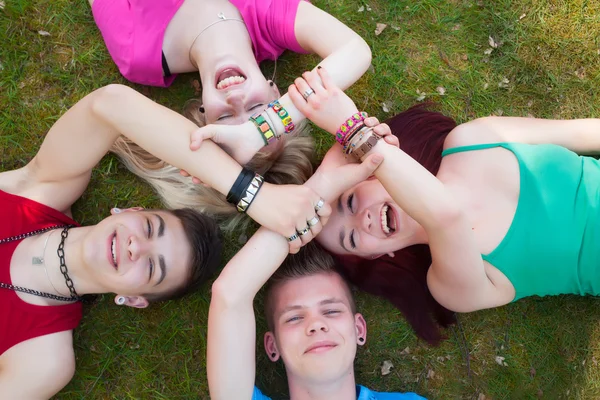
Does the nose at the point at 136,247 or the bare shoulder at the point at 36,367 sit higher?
the nose at the point at 136,247

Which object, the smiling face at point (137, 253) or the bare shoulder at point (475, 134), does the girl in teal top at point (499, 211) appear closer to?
the bare shoulder at point (475, 134)

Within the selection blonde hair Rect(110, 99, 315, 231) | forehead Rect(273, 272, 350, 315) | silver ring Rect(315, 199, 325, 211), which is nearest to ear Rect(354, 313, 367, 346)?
forehead Rect(273, 272, 350, 315)

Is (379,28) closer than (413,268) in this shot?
No

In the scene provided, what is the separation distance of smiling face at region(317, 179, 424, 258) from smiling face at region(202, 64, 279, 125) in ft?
4.02

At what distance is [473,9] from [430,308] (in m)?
3.59

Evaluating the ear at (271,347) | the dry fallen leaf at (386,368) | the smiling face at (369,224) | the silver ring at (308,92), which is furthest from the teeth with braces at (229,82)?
the dry fallen leaf at (386,368)

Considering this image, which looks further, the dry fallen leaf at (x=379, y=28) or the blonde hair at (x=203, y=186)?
the dry fallen leaf at (x=379, y=28)

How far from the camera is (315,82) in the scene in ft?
14.4

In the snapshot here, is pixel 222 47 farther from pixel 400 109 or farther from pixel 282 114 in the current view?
pixel 400 109

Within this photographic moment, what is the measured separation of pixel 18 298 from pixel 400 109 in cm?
458

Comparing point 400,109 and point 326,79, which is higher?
point 326,79

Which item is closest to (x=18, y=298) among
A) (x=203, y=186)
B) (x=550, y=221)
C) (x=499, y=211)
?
(x=203, y=186)

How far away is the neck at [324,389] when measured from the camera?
4.66 meters

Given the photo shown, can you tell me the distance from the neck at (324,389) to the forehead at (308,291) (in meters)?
0.73
